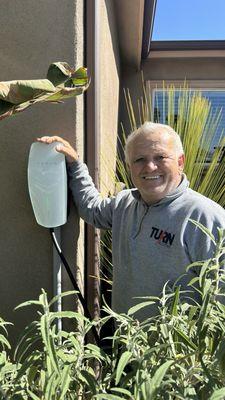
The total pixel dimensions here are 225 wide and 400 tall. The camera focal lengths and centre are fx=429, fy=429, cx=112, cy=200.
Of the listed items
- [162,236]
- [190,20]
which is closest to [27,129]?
[162,236]

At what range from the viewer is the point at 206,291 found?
48.8 inches

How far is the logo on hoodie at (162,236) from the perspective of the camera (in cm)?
212

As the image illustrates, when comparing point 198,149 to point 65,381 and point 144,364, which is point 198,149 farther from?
point 65,381

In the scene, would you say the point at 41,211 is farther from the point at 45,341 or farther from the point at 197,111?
the point at 197,111

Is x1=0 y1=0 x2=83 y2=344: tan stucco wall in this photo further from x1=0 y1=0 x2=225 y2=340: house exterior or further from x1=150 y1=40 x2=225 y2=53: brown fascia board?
x1=150 y1=40 x2=225 y2=53: brown fascia board

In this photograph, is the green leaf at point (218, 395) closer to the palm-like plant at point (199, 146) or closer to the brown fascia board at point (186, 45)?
the palm-like plant at point (199, 146)

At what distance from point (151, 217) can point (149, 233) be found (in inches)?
3.3

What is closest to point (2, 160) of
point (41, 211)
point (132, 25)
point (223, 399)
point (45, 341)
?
point (41, 211)

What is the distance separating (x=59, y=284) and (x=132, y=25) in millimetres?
3638

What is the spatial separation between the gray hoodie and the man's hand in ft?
0.16

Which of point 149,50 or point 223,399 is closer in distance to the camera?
point 223,399

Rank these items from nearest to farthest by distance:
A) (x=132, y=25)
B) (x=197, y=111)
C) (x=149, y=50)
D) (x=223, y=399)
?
1. (x=223, y=399)
2. (x=197, y=111)
3. (x=132, y=25)
4. (x=149, y=50)

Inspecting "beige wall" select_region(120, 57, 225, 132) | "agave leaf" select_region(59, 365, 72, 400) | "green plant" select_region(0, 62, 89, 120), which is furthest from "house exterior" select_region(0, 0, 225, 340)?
"beige wall" select_region(120, 57, 225, 132)

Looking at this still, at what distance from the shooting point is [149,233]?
2203 millimetres
